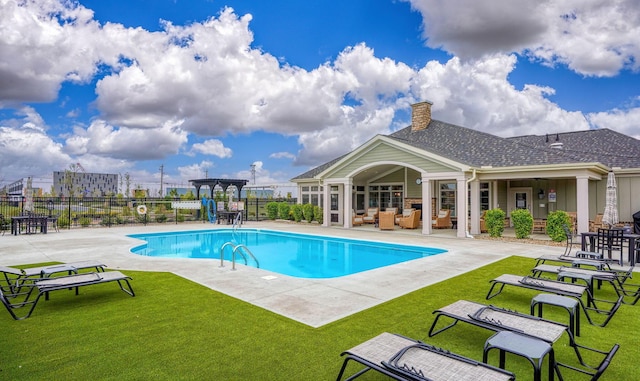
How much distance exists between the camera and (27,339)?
13.0 feet

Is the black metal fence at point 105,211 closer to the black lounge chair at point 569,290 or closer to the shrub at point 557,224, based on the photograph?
the shrub at point 557,224

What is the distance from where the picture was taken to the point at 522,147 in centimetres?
1555

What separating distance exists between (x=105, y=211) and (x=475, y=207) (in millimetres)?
20042

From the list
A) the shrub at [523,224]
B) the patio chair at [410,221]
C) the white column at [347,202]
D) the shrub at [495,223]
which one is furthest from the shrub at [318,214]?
the shrub at [523,224]

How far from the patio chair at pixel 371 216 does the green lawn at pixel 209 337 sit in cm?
1321

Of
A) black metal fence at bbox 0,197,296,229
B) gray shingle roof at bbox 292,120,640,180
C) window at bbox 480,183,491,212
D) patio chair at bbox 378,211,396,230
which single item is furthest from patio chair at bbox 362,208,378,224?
black metal fence at bbox 0,197,296,229

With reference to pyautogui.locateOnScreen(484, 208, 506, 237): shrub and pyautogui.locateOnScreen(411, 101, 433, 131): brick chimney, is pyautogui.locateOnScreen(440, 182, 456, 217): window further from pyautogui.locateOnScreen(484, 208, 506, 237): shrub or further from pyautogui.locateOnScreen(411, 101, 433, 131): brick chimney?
pyautogui.locateOnScreen(484, 208, 506, 237): shrub

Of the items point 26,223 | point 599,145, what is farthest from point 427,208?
point 26,223

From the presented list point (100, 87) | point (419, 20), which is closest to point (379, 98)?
point (419, 20)

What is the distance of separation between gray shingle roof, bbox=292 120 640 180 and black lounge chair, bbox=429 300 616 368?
10926 mm

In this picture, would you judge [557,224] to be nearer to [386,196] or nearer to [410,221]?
[410,221]

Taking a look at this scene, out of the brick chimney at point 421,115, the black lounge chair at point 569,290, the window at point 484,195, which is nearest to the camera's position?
the black lounge chair at point 569,290

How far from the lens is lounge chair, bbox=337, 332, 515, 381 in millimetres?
2486

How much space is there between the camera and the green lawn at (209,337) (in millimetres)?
3260
